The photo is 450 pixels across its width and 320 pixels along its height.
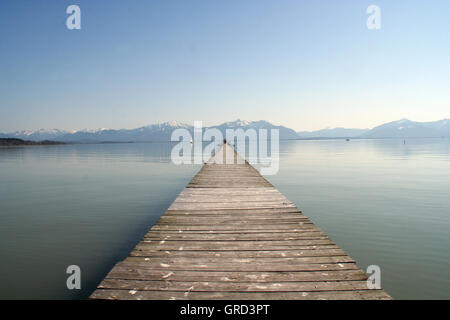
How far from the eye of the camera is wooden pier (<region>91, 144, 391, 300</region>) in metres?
3.00

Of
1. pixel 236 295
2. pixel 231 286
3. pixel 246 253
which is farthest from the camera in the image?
pixel 246 253

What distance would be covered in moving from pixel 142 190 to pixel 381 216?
11853mm

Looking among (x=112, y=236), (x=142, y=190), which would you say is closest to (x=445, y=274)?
(x=112, y=236)

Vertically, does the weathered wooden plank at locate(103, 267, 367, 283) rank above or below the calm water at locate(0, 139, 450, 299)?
above

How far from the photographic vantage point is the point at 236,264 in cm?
367

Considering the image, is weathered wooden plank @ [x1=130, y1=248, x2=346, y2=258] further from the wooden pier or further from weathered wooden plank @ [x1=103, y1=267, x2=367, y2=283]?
weathered wooden plank @ [x1=103, y1=267, x2=367, y2=283]

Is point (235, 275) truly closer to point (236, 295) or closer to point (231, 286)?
point (231, 286)

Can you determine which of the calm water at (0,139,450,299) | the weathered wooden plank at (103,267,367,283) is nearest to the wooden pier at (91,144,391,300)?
the weathered wooden plank at (103,267,367,283)

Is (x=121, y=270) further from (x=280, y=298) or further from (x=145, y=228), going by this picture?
(x=145, y=228)

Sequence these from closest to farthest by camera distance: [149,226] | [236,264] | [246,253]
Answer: [236,264], [246,253], [149,226]

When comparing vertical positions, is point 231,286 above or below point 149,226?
above

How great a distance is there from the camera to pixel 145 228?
28.1 feet

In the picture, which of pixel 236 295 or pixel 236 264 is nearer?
pixel 236 295

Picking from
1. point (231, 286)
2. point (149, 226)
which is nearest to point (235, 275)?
point (231, 286)
